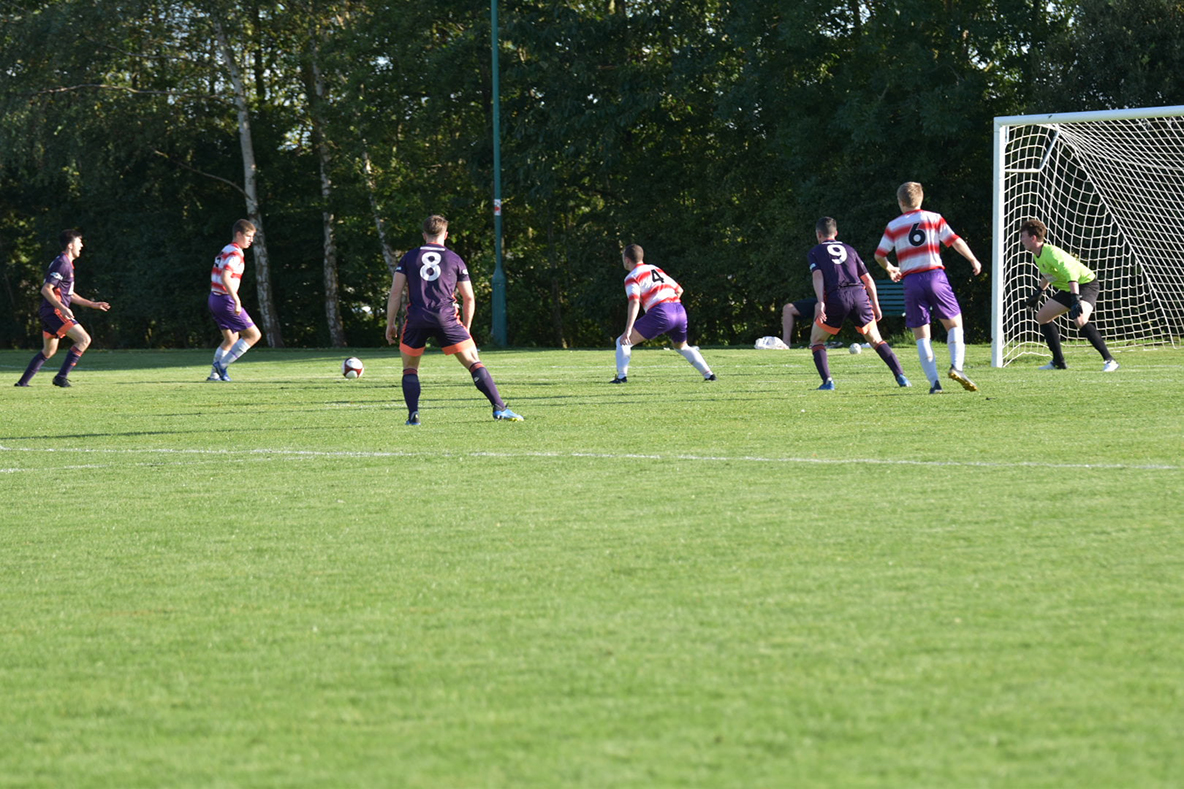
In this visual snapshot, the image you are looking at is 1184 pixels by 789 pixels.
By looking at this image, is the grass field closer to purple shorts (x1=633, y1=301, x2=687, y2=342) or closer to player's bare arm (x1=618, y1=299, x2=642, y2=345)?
player's bare arm (x1=618, y1=299, x2=642, y2=345)

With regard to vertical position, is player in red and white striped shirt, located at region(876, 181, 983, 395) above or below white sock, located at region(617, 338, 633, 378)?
above

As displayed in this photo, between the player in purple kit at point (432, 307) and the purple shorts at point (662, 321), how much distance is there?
3.96 meters

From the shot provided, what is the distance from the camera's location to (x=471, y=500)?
294 inches

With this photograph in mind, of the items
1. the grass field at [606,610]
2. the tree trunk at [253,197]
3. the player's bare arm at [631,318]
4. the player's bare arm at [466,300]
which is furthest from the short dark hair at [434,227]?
the tree trunk at [253,197]

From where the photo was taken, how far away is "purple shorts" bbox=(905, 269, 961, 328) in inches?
527

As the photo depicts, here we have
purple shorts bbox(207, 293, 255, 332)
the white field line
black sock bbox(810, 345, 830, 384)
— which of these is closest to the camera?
the white field line

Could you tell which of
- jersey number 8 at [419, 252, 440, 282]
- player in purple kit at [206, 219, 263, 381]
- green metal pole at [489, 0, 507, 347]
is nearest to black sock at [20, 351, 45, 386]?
player in purple kit at [206, 219, 263, 381]

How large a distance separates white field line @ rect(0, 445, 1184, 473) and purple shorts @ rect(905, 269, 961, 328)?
4986 millimetres

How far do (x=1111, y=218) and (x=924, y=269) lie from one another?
12.4 meters

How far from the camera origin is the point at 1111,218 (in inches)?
957

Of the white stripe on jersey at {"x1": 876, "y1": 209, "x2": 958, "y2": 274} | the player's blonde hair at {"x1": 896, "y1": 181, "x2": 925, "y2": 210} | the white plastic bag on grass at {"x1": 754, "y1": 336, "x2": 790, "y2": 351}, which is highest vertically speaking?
the player's blonde hair at {"x1": 896, "y1": 181, "x2": 925, "y2": 210}

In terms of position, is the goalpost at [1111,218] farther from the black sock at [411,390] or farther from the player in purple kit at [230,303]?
the player in purple kit at [230,303]

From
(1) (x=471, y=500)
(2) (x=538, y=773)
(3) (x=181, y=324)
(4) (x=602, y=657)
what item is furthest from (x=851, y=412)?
(3) (x=181, y=324)

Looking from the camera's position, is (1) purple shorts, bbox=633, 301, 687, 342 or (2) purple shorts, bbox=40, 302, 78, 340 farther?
(2) purple shorts, bbox=40, 302, 78, 340
